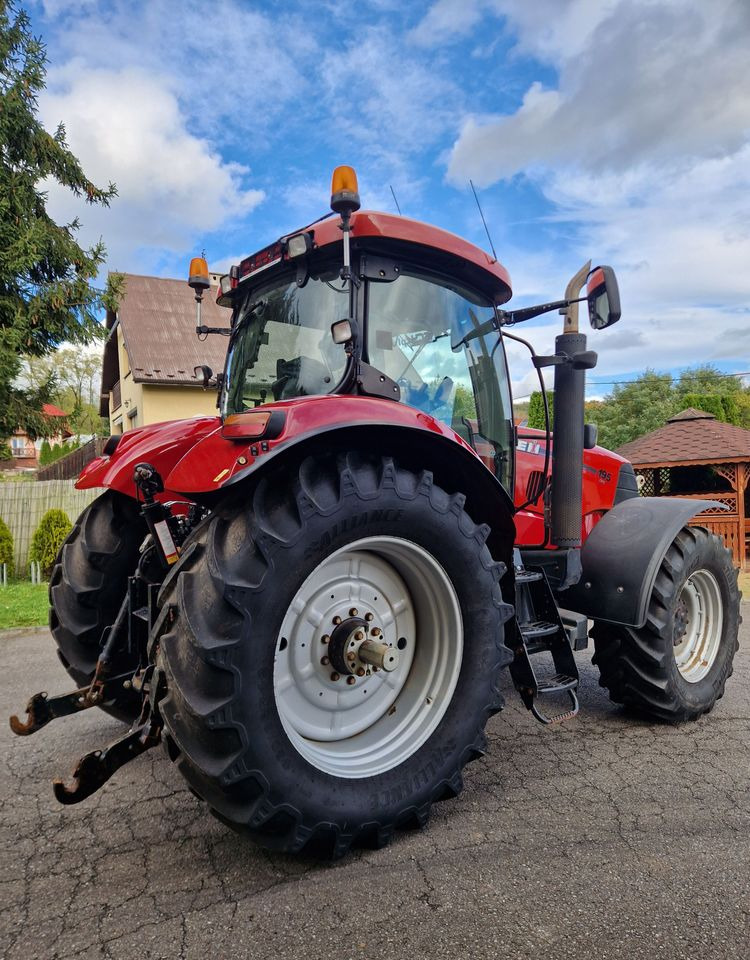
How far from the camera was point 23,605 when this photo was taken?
7453 mm

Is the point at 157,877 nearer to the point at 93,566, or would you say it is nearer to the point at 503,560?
the point at 93,566

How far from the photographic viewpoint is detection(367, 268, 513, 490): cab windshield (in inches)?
111

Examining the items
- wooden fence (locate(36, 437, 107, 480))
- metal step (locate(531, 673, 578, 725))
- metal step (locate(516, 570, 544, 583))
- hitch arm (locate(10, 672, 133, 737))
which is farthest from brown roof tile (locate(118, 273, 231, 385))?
metal step (locate(531, 673, 578, 725))

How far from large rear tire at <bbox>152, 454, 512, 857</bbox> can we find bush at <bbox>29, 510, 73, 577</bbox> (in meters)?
8.72

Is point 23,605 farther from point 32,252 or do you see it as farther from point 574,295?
point 574,295

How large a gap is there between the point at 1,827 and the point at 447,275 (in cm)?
287

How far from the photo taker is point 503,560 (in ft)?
9.41

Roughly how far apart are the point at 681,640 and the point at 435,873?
7.86ft

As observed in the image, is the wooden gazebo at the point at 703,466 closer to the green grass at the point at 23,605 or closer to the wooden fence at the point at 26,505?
the green grass at the point at 23,605

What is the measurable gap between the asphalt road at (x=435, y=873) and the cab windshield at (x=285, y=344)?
175 centimetres

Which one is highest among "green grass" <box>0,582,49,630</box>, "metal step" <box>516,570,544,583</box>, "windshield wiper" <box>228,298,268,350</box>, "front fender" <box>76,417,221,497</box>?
"windshield wiper" <box>228,298,268,350</box>

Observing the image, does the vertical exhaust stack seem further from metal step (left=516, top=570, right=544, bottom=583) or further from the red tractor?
metal step (left=516, top=570, right=544, bottom=583)

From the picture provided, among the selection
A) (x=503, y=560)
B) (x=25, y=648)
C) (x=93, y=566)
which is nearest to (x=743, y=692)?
(x=503, y=560)

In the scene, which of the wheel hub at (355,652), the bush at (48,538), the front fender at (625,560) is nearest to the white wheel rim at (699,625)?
the front fender at (625,560)
